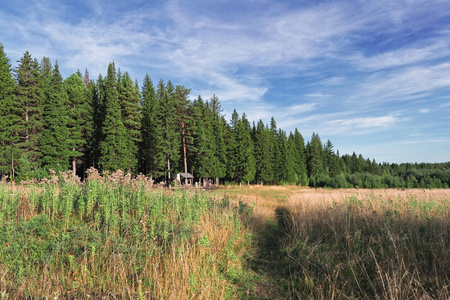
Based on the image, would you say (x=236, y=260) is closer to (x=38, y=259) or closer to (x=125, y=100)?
(x=38, y=259)

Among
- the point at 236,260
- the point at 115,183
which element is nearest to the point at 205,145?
the point at 115,183

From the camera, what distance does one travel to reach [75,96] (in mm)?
36500

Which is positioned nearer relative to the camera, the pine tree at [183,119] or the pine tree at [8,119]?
the pine tree at [8,119]

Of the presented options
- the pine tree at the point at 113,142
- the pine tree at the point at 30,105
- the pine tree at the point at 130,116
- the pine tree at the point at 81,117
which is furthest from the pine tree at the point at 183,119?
the pine tree at the point at 30,105

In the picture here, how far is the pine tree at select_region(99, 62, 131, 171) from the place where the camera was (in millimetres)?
31156

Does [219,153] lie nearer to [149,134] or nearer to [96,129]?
[149,134]

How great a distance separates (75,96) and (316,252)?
41.7 metres

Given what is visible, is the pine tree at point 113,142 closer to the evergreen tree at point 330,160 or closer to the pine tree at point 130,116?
the pine tree at point 130,116

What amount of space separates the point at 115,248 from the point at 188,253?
1275 mm

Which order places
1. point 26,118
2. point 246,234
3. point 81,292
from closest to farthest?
point 81,292
point 246,234
point 26,118

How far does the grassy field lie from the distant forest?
1517 centimetres

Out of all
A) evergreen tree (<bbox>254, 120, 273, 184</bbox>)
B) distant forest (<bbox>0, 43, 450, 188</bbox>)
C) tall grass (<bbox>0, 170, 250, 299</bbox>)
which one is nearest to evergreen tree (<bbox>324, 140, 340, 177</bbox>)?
distant forest (<bbox>0, 43, 450, 188</bbox>)

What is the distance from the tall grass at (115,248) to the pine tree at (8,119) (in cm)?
2445

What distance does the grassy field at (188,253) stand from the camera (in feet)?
11.0
